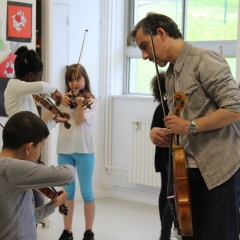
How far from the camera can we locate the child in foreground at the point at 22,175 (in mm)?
1941

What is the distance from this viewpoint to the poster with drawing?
389 centimetres

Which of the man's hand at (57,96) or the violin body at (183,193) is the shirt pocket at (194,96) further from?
the man's hand at (57,96)

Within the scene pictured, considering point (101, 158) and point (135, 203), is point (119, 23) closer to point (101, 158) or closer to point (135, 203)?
point (101, 158)

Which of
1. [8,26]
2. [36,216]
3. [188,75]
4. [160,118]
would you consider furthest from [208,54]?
[8,26]

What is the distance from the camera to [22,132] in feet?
6.67

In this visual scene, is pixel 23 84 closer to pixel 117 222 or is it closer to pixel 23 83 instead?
pixel 23 83

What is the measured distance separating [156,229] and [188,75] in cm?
237

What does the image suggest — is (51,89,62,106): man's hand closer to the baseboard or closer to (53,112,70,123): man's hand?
(53,112,70,123): man's hand

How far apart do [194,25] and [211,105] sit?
9.78 feet

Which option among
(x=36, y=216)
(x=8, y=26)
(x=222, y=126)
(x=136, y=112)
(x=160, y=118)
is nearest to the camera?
(x=222, y=126)

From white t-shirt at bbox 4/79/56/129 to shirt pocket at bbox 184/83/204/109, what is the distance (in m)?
1.36

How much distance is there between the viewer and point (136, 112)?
16.5 feet

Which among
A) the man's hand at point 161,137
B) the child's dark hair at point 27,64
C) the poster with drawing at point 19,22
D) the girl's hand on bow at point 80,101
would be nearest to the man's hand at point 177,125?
the man's hand at point 161,137

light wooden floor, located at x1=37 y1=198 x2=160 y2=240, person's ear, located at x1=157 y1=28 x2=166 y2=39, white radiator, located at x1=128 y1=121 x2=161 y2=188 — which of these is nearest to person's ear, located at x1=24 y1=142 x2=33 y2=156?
person's ear, located at x1=157 y1=28 x2=166 y2=39
